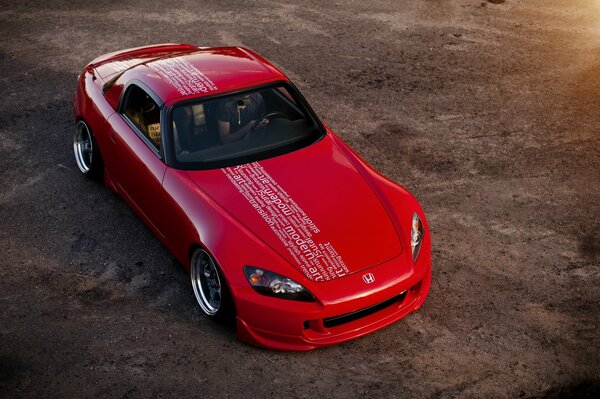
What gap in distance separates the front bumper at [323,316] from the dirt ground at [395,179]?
199mm

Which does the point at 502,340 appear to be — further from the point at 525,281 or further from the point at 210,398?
the point at 210,398

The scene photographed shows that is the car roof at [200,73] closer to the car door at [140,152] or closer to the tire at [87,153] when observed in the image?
the car door at [140,152]

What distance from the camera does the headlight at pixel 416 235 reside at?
6.36 meters

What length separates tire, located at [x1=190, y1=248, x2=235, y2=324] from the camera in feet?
20.5

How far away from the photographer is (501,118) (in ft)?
32.2

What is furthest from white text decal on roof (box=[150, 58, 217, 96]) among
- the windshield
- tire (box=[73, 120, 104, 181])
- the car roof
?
tire (box=[73, 120, 104, 181])

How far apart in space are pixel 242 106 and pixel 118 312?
2014 mm

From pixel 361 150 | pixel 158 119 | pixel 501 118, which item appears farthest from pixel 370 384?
pixel 501 118

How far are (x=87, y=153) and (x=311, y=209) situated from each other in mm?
3047

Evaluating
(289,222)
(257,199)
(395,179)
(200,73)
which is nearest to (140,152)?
(200,73)

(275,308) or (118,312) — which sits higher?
(275,308)

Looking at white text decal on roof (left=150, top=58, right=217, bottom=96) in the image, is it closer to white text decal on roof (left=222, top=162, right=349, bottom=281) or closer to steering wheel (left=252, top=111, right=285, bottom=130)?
steering wheel (left=252, top=111, right=285, bottom=130)

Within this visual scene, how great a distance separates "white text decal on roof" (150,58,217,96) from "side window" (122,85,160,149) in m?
0.26

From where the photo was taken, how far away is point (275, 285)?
589 cm
